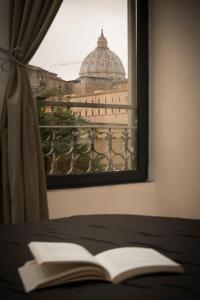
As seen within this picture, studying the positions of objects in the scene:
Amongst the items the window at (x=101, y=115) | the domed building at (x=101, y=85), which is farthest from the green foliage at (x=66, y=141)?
the domed building at (x=101, y=85)

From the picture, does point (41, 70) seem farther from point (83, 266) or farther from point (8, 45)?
point (83, 266)

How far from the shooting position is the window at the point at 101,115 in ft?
9.48

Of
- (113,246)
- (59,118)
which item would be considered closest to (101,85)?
(59,118)

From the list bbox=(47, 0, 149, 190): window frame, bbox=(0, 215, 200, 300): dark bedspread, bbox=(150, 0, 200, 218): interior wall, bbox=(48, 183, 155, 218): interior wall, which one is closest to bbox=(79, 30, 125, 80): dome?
bbox=(47, 0, 149, 190): window frame

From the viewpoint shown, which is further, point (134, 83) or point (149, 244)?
point (134, 83)

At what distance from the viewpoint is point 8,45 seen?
2.56 m

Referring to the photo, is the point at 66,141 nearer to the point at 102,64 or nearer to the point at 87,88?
the point at 87,88

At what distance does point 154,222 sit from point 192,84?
1.58 meters

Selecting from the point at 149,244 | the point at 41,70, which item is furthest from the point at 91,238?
the point at 41,70

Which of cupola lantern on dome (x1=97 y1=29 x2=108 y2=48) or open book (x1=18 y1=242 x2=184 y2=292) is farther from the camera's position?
cupola lantern on dome (x1=97 y1=29 x2=108 y2=48)

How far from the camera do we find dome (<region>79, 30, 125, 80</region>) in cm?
304

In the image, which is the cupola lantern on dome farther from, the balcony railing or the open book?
the open book

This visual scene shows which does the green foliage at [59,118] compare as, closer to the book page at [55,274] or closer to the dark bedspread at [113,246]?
the dark bedspread at [113,246]

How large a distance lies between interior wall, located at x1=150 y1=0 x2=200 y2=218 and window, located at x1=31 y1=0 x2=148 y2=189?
11cm
